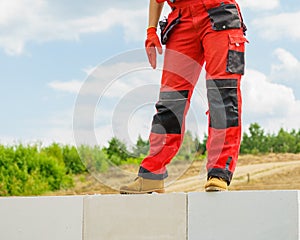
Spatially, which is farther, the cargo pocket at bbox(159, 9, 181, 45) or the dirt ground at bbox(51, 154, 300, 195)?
the dirt ground at bbox(51, 154, 300, 195)

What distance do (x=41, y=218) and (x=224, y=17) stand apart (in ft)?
4.56

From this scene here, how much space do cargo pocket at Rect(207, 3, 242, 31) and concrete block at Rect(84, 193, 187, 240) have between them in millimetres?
818

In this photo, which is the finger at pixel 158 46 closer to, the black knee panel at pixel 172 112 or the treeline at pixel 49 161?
the black knee panel at pixel 172 112

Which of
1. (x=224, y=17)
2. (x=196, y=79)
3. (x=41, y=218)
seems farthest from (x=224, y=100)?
(x=41, y=218)

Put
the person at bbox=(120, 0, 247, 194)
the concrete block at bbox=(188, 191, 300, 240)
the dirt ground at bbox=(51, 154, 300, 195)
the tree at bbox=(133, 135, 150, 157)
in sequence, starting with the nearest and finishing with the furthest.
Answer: the concrete block at bbox=(188, 191, 300, 240) < the person at bbox=(120, 0, 247, 194) < the tree at bbox=(133, 135, 150, 157) < the dirt ground at bbox=(51, 154, 300, 195)

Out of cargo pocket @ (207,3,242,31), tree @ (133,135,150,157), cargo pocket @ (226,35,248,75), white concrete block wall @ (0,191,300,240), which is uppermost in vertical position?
cargo pocket @ (207,3,242,31)

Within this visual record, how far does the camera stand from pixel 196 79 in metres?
2.86

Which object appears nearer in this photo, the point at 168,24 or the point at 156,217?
the point at 156,217

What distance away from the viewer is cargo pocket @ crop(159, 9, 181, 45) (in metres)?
2.81

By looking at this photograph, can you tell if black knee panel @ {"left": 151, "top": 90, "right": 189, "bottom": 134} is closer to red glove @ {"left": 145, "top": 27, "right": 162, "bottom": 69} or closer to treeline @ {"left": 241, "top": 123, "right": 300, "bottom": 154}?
red glove @ {"left": 145, "top": 27, "right": 162, "bottom": 69}

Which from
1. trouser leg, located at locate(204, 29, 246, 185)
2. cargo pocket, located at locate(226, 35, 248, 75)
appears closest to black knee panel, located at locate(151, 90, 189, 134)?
trouser leg, located at locate(204, 29, 246, 185)

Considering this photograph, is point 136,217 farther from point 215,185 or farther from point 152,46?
point 152,46

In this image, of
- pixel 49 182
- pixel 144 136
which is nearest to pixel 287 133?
pixel 49 182

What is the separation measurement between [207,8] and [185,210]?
3.17 ft
